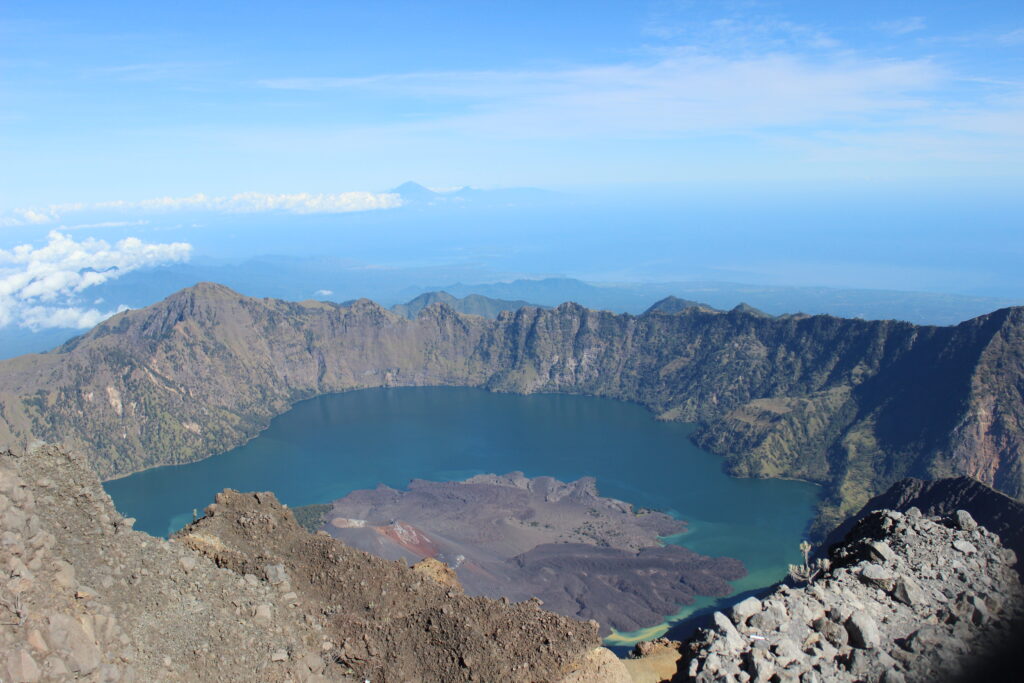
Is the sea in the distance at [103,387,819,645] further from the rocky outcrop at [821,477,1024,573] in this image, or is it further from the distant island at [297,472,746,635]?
the rocky outcrop at [821,477,1024,573]

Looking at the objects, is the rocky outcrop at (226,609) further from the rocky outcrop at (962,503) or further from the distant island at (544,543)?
the distant island at (544,543)

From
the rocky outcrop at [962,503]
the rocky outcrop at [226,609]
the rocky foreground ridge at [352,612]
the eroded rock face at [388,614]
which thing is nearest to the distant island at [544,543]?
the rocky outcrop at [962,503]

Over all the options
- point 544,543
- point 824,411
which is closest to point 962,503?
point 544,543

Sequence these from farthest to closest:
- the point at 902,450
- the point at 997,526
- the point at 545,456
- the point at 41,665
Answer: the point at 545,456
the point at 902,450
the point at 997,526
the point at 41,665

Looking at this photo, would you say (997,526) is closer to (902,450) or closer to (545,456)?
(902,450)

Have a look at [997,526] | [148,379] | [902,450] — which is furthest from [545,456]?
[148,379]
